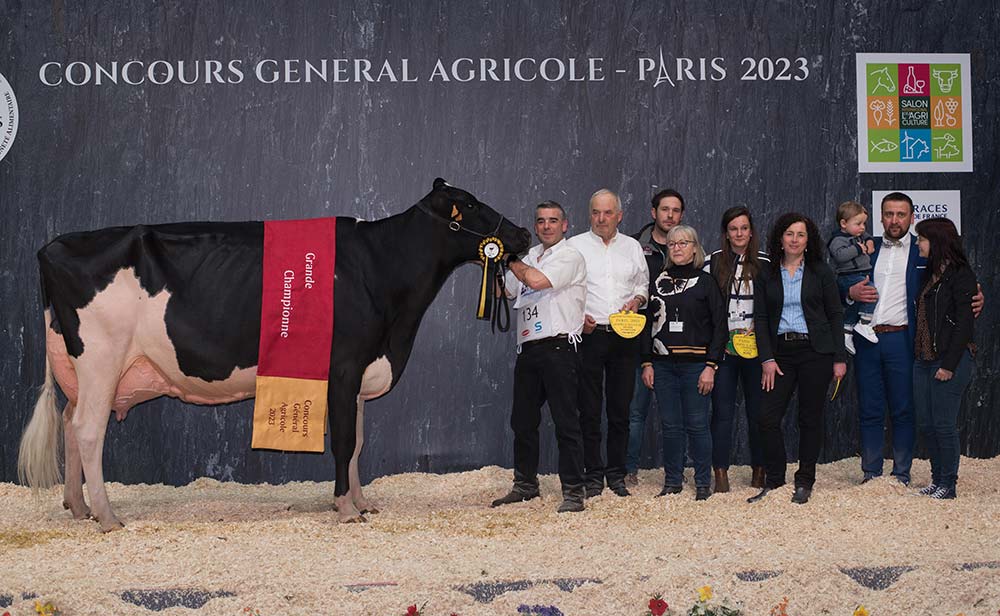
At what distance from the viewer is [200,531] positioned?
4875 millimetres

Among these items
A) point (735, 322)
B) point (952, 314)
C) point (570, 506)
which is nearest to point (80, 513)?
point (570, 506)

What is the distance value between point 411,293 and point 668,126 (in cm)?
223

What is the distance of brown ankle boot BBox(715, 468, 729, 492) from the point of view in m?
5.77

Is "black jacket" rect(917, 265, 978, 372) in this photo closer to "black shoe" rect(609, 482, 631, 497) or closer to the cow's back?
"black shoe" rect(609, 482, 631, 497)

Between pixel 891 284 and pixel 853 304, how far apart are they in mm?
215

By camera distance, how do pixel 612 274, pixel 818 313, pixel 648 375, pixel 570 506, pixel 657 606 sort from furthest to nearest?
pixel 648 375, pixel 612 274, pixel 818 313, pixel 570 506, pixel 657 606

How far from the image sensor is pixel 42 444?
17.8 ft

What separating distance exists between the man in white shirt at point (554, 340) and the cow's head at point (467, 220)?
16cm

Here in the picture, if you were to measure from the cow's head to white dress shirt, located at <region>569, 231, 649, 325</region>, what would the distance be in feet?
1.33

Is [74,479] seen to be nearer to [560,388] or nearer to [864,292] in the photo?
[560,388]

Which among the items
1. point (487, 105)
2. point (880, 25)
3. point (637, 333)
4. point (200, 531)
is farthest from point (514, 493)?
point (880, 25)

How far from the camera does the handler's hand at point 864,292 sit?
5.68 meters

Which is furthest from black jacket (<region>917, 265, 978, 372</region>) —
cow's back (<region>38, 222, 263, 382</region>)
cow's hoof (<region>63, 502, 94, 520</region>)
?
cow's hoof (<region>63, 502, 94, 520</region>)

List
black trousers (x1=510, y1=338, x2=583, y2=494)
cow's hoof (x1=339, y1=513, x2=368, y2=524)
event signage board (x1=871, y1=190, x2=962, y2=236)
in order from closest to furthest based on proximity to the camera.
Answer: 1. cow's hoof (x1=339, y1=513, x2=368, y2=524)
2. black trousers (x1=510, y1=338, x2=583, y2=494)
3. event signage board (x1=871, y1=190, x2=962, y2=236)
